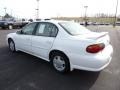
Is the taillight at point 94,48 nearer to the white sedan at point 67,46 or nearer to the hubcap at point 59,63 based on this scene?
the white sedan at point 67,46

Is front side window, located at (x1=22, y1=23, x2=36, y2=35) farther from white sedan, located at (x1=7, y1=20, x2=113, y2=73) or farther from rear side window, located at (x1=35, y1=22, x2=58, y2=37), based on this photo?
rear side window, located at (x1=35, y1=22, x2=58, y2=37)

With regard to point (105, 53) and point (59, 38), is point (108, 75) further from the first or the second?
point (59, 38)

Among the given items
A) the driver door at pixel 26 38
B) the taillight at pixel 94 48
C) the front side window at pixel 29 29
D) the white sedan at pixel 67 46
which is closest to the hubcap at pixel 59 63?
the white sedan at pixel 67 46

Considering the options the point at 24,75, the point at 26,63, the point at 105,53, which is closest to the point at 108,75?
the point at 105,53

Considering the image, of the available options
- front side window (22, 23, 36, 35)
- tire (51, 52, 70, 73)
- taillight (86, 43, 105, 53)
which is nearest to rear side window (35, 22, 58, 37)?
front side window (22, 23, 36, 35)

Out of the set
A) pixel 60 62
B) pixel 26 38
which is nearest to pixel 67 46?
pixel 60 62

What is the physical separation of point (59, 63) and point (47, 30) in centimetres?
116

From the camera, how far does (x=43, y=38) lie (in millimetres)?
4723

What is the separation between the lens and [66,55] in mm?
4066

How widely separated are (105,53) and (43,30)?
215 centimetres

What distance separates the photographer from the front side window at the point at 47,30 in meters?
4.53

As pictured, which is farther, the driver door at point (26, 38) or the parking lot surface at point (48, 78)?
the driver door at point (26, 38)

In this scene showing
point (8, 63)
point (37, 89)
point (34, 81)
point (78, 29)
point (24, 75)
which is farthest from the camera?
point (8, 63)

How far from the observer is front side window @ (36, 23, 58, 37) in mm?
4534
